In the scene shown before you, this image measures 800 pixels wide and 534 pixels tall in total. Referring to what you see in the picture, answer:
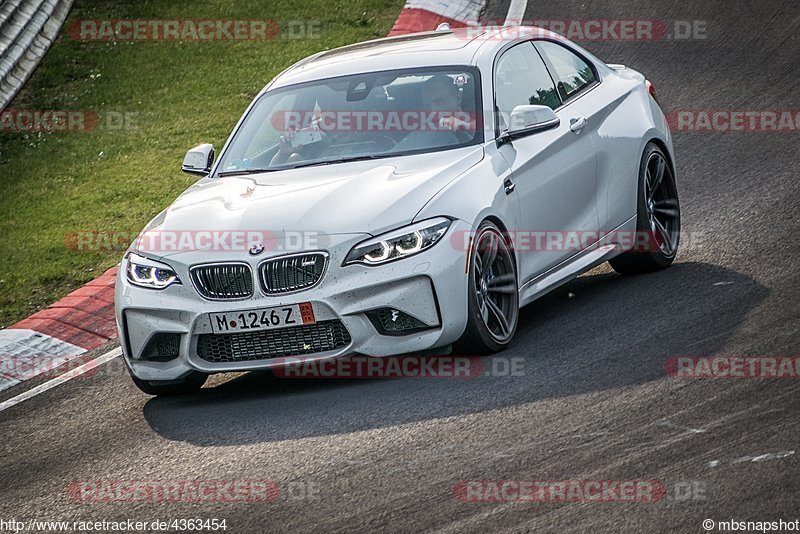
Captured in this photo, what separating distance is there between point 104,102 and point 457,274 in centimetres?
945

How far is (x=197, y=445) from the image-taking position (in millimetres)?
6574

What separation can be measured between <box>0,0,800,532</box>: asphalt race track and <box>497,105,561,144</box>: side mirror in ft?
3.81

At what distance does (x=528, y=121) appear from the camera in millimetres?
7672

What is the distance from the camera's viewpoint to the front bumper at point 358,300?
6785 millimetres

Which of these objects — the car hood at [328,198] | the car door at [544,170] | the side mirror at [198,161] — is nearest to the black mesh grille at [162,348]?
the car hood at [328,198]

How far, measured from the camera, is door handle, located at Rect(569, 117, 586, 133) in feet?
27.4

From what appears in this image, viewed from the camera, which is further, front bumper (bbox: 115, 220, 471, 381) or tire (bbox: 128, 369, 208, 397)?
tire (bbox: 128, 369, 208, 397)

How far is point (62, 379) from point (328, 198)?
252cm

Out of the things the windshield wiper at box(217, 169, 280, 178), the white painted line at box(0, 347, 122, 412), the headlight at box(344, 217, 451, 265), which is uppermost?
the headlight at box(344, 217, 451, 265)

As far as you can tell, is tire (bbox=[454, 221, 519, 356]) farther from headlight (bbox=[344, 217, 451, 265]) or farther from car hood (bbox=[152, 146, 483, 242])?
car hood (bbox=[152, 146, 483, 242])

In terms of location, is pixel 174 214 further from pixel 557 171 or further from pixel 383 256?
pixel 557 171

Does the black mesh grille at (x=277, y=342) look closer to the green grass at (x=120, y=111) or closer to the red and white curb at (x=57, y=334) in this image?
the red and white curb at (x=57, y=334)

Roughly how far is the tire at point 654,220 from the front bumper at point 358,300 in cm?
237

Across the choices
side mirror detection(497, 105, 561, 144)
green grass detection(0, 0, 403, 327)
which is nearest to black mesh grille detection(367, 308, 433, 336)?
side mirror detection(497, 105, 561, 144)
